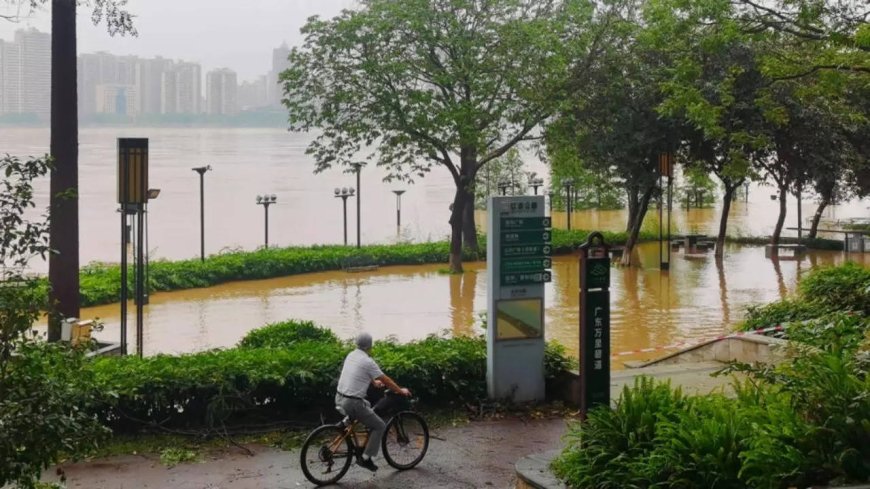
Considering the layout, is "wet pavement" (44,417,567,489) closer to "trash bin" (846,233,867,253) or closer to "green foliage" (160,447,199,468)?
"green foliage" (160,447,199,468)

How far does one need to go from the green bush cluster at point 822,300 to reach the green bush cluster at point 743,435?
6.39 meters

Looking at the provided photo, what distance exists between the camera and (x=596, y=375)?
7.73 meters

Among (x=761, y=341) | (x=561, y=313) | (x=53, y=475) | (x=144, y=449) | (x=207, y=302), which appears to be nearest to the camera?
(x=53, y=475)

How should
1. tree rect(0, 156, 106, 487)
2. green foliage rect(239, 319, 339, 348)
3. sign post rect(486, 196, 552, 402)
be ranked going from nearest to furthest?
tree rect(0, 156, 106, 487), sign post rect(486, 196, 552, 402), green foliage rect(239, 319, 339, 348)

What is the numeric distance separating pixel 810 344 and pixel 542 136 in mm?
21199

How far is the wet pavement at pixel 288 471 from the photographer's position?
330 inches

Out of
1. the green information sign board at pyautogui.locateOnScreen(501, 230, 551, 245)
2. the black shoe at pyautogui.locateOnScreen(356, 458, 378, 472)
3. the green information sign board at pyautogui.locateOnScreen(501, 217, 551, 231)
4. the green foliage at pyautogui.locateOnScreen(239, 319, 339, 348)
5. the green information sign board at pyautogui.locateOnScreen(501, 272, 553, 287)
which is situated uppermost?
the green information sign board at pyautogui.locateOnScreen(501, 217, 551, 231)

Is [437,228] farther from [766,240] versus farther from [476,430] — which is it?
[476,430]

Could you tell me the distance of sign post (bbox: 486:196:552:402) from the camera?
35.4ft

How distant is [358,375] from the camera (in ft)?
27.2

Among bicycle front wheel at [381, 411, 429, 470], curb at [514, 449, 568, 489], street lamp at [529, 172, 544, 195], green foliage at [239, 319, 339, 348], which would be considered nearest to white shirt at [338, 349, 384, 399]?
bicycle front wheel at [381, 411, 429, 470]

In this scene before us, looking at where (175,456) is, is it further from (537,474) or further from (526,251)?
(526,251)

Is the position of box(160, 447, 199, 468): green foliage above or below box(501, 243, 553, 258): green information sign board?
below

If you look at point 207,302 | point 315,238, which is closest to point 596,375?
point 207,302
